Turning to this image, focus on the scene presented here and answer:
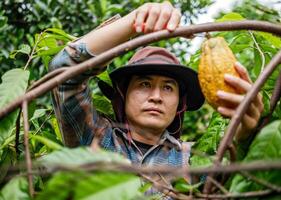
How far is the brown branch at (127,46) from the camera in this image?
0.80m

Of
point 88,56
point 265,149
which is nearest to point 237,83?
point 265,149

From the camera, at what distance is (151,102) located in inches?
64.5

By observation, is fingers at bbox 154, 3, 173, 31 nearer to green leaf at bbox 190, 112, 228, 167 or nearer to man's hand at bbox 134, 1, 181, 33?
man's hand at bbox 134, 1, 181, 33

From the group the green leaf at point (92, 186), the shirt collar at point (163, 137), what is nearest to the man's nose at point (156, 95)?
the shirt collar at point (163, 137)

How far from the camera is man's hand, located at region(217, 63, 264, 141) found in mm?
951

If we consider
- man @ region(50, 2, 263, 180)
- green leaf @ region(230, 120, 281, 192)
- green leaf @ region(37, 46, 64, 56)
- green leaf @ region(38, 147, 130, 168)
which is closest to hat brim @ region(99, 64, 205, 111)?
man @ region(50, 2, 263, 180)

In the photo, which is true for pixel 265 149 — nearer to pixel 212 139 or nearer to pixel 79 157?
pixel 79 157

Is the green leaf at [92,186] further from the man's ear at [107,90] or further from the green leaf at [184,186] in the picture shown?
the man's ear at [107,90]

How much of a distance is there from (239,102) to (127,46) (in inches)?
9.3

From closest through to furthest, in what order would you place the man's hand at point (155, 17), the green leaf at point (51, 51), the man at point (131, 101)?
1. the man's hand at point (155, 17)
2. the man at point (131, 101)
3. the green leaf at point (51, 51)

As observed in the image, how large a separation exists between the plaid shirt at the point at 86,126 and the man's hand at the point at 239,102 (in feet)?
1.56

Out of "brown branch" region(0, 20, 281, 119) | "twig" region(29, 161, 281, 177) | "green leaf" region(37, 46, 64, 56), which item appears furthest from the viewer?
"green leaf" region(37, 46, 64, 56)

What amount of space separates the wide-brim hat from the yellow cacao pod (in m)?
0.62

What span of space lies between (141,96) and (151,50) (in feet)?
0.64
